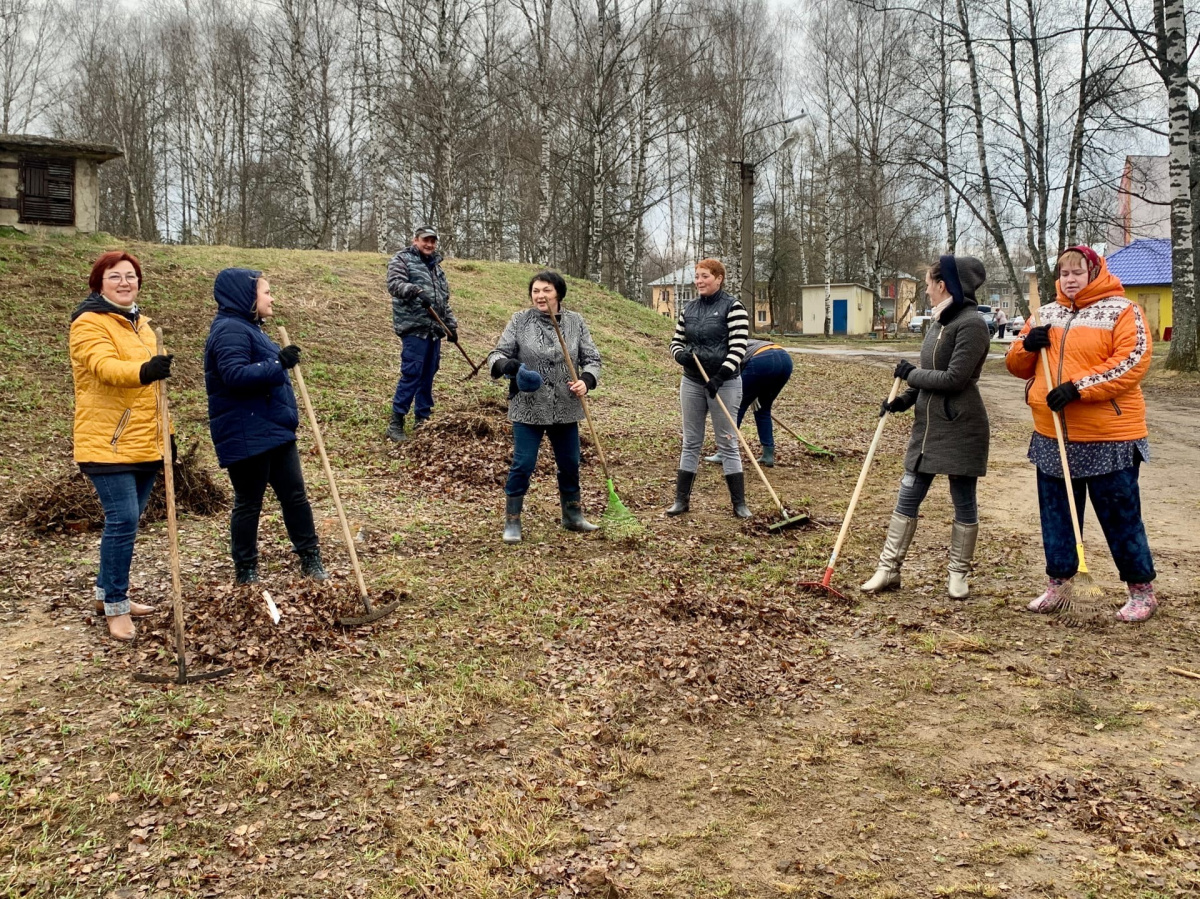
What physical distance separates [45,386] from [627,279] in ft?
69.6

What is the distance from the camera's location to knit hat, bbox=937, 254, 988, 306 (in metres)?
5.03

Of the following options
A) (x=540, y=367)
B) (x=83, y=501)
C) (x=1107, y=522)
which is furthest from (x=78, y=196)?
(x=1107, y=522)

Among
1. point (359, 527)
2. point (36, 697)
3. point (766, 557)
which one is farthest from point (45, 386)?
point (766, 557)

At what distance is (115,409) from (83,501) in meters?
2.40

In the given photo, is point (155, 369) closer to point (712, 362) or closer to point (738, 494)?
point (712, 362)

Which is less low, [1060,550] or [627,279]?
[627,279]

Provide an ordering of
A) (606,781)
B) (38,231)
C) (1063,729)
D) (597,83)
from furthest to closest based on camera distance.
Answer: (597,83), (38,231), (1063,729), (606,781)

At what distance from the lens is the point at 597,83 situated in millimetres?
22594

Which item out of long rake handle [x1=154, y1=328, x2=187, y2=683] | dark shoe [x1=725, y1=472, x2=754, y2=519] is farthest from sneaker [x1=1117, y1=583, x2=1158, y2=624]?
long rake handle [x1=154, y1=328, x2=187, y2=683]

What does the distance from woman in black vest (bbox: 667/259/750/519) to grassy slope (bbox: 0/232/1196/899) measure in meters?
0.58

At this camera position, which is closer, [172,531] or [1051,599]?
[172,531]

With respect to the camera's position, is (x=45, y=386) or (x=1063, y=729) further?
(x=45, y=386)

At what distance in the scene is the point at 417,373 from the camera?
9.25 m

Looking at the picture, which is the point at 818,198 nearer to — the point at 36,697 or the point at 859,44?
the point at 859,44
